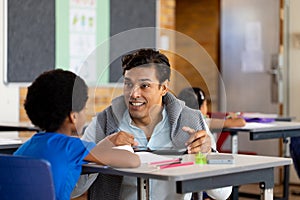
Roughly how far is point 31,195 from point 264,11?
507 cm

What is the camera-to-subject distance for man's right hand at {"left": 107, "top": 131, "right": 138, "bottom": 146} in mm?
2659

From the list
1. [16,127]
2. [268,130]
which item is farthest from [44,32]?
[268,130]

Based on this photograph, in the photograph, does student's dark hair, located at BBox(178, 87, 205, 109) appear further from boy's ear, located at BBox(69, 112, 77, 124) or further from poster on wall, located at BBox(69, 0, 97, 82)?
poster on wall, located at BBox(69, 0, 97, 82)

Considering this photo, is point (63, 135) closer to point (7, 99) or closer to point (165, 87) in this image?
point (165, 87)

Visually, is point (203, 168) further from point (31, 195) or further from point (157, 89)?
point (31, 195)

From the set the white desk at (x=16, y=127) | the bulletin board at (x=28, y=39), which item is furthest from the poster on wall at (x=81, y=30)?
the white desk at (x=16, y=127)

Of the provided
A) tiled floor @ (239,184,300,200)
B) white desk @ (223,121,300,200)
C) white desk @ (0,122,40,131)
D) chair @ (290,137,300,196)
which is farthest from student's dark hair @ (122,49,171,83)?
tiled floor @ (239,184,300,200)

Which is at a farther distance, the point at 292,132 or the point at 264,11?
the point at 264,11

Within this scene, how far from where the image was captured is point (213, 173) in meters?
2.35

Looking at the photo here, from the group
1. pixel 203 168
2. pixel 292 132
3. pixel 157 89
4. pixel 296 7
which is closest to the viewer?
pixel 203 168

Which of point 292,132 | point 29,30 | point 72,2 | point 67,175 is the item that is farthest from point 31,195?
point 72,2

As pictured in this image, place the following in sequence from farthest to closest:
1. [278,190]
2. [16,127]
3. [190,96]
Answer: [278,190] < [16,127] < [190,96]

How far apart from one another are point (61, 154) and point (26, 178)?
0.22 m

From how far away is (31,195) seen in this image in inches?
89.3
